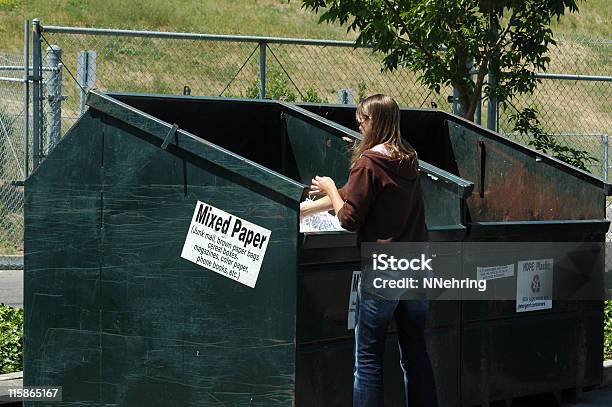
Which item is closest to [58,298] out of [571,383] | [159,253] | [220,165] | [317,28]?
[159,253]

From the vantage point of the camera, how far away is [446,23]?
8.38m

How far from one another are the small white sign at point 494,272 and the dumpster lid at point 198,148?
1286 millimetres

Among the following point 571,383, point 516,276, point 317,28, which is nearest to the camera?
point 516,276

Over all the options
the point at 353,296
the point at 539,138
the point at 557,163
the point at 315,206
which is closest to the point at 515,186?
the point at 557,163

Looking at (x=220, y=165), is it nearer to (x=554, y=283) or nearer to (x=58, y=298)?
(x=58, y=298)

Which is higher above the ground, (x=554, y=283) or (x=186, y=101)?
(x=186, y=101)

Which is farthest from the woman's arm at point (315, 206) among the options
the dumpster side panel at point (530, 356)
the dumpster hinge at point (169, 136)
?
the dumpster side panel at point (530, 356)

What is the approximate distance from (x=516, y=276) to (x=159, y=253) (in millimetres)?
2042

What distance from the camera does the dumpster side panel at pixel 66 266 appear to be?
5293 millimetres

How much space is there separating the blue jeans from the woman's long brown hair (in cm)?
66

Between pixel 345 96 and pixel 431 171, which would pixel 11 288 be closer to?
pixel 345 96

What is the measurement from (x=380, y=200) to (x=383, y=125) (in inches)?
13.5

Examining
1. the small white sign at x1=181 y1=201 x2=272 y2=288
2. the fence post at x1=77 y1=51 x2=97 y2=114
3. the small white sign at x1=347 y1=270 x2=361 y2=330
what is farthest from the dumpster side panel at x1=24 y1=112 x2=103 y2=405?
the fence post at x1=77 y1=51 x2=97 y2=114

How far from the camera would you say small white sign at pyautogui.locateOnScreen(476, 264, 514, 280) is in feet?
18.9
